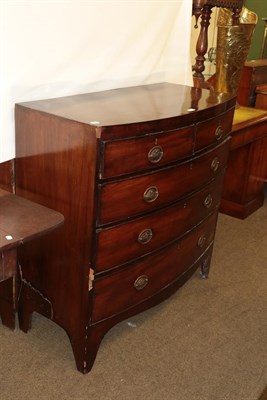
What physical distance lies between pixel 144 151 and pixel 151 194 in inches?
6.7

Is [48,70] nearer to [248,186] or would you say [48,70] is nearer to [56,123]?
[56,123]

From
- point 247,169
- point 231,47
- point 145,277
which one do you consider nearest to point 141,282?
point 145,277

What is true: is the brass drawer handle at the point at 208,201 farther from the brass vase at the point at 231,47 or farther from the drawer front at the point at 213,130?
the brass vase at the point at 231,47

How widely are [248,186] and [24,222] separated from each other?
204cm

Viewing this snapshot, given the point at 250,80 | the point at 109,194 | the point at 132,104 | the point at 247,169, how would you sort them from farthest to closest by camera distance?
the point at 250,80 → the point at 247,169 → the point at 132,104 → the point at 109,194

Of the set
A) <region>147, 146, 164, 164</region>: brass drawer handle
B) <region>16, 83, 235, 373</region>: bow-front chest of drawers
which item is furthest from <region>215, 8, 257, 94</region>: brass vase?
<region>147, 146, 164, 164</region>: brass drawer handle

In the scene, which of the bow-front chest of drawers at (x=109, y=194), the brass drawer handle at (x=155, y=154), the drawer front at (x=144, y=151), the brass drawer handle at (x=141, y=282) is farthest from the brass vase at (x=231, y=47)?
the brass drawer handle at (x=141, y=282)

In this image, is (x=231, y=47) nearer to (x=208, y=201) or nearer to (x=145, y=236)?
(x=208, y=201)

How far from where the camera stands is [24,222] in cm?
122

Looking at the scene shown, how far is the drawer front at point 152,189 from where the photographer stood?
4.55 feet

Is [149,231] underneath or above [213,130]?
underneath

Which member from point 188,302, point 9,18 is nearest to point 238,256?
point 188,302

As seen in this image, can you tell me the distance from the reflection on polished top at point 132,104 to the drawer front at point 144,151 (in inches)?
2.3

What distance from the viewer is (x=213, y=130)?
175cm
